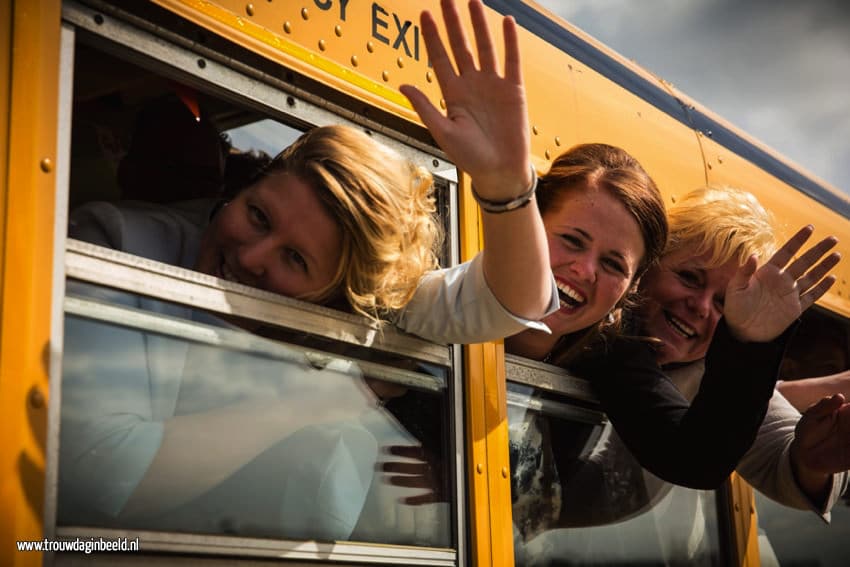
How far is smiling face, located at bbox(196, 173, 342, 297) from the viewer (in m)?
1.47

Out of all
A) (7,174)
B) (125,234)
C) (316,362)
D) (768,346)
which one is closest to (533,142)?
(768,346)

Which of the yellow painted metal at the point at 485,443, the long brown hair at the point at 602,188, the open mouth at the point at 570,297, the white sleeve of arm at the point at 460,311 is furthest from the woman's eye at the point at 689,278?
the white sleeve of arm at the point at 460,311

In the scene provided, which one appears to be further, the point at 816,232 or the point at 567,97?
the point at 816,232

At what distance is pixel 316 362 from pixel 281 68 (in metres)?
0.43

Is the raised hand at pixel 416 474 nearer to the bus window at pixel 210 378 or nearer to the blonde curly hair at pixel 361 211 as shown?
the bus window at pixel 210 378

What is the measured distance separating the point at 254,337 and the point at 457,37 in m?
0.50

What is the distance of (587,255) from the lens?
1.94 m

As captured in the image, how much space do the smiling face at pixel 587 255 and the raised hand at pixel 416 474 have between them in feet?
1.48

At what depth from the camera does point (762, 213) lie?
8.13ft

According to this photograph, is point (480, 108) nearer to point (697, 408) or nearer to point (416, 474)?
point (416, 474)

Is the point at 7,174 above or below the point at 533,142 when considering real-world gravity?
below

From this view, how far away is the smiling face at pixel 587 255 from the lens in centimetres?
194

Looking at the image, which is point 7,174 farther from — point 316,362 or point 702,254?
point 702,254

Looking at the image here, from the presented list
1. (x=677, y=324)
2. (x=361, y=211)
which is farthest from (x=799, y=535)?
(x=361, y=211)
